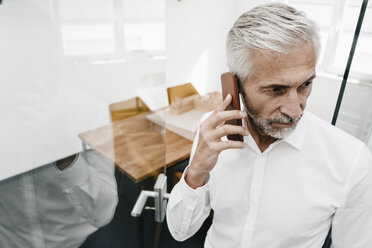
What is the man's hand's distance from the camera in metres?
0.74

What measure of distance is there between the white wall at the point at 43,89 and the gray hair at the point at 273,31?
38 cm

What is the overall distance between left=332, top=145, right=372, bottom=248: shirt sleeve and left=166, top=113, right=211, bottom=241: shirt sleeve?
0.44m

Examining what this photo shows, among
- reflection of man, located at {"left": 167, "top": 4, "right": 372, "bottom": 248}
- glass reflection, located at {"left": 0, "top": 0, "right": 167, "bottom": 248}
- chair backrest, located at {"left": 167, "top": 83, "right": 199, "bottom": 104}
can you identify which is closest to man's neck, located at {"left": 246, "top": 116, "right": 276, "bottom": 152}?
reflection of man, located at {"left": 167, "top": 4, "right": 372, "bottom": 248}

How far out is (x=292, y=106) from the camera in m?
0.74

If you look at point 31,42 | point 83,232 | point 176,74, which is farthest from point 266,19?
point 176,74

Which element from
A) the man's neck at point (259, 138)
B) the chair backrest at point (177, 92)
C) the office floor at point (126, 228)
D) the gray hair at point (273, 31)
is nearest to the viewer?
the gray hair at point (273, 31)

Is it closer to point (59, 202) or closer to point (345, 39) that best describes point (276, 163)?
point (345, 39)

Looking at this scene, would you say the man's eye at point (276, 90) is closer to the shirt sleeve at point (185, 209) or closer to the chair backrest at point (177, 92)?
the shirt sleeve at point (185, 209)

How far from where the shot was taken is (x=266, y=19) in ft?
2.32

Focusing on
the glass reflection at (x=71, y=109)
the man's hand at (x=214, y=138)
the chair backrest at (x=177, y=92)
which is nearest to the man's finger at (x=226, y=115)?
the man's hand at (x=214, y=138)

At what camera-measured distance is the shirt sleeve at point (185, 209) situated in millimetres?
866

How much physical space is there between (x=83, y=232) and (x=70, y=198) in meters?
0.20

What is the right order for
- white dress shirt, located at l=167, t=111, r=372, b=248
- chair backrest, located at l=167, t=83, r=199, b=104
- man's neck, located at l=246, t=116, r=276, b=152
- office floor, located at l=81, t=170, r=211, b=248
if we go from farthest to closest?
chair backrest, located at l=167, t=83, r=199, b=104 < office floor, located at l=81, t=170, r=211, b=248 < man's neck, located at l=246, t=116, r=276, b=152 < white dress shirt, located at l=167, t=111, r=372, b=248

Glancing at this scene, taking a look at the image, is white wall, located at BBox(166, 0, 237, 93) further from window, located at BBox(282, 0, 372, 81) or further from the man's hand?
the man's hand
